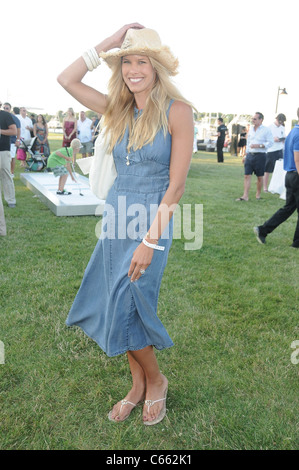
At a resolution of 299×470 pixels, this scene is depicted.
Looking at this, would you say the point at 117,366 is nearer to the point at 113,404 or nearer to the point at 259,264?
the point at 113,404

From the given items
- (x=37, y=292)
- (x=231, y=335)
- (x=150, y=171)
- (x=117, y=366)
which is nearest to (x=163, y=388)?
(x=117, y=366)

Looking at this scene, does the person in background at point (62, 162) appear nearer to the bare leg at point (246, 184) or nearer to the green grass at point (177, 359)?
the green grass at point (177, 359)

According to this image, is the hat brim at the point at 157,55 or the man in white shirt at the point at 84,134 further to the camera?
the man in white shirt at the point at 84,134

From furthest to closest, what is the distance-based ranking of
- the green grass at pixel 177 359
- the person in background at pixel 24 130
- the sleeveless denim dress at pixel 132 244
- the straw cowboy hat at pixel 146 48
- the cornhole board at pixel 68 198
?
the person in background at pixel 24 130, the cornhole board at pixel 68 198, the green grass at pixel 177 359, the sleeveless denim dress at pixel 132 244, the straw cowboy hat at pixel 146 48

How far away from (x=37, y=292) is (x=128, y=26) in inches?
107

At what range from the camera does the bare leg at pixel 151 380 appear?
92.7 inches

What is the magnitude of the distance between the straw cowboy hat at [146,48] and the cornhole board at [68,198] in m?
4.83

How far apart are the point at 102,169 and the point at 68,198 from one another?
594 cm

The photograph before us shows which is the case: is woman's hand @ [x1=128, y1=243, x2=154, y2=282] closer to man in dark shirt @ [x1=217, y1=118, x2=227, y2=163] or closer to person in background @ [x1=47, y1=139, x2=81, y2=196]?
person in background @ [x1=47, y1=139, x2=81, y2=196]

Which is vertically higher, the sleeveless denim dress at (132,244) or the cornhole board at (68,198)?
the sleeveless denim dress at (132,244)

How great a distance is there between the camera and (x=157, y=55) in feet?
6.77

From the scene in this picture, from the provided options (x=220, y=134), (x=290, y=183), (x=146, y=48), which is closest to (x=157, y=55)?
(x=146, y=48)

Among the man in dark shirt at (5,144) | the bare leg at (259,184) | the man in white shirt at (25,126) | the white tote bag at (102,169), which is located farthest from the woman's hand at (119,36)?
the man in white shirt at (25,126)

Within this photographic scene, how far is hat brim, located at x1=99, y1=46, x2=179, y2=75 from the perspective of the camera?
204 centimetres
